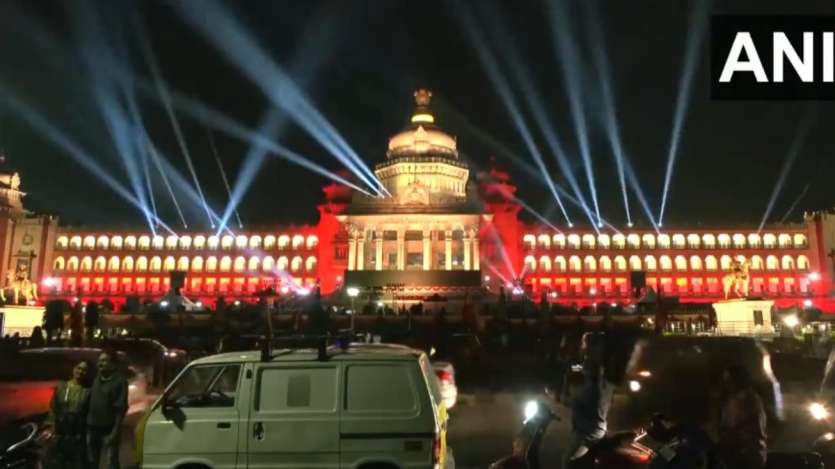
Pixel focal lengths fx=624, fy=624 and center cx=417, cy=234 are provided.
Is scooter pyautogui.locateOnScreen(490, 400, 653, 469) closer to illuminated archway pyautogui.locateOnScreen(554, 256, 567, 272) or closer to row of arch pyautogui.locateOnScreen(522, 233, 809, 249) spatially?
row of arch pyautogui.locateOnScreen(522, 233, 809, 249)

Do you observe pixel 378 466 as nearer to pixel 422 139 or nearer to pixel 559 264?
pixel 559 264

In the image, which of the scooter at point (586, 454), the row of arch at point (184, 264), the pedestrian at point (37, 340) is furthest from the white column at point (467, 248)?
the scooter at point (586, 454)

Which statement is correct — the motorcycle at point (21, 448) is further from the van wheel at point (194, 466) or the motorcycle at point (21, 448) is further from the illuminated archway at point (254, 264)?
the illuminated archway at point (254, 264)

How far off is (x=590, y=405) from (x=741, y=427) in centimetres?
172

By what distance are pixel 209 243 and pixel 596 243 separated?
56035mm

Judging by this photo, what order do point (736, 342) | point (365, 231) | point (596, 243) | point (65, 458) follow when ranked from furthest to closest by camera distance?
point (596, 243)
point (365, 231)
point (736, 342)
point (65, 458)

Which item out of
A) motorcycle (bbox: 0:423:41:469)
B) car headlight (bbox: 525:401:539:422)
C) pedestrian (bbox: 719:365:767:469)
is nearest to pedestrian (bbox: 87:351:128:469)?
motorcycle (bbox: 0:423:41:469)

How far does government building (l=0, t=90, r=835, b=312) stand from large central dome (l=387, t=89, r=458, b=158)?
21.9 ft

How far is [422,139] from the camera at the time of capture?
343 ft

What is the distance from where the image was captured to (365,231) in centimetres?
8188

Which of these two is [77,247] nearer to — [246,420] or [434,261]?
[434,261]

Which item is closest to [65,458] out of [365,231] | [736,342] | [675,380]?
[675,380]

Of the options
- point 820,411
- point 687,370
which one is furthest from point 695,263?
point 820,411

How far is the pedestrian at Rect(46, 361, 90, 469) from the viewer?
8.59 metres
